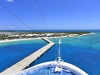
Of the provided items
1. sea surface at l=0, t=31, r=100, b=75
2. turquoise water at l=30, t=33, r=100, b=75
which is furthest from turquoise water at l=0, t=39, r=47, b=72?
turquoise water at l=30, t=33, r=100, b=75

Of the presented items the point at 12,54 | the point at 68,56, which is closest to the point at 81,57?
the point at 68,56

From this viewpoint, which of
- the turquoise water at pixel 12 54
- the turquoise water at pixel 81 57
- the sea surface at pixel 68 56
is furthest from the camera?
the turquoise water at pixel 12 54

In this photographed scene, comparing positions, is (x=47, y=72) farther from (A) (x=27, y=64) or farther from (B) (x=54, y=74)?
(A) (x=27, y=64)

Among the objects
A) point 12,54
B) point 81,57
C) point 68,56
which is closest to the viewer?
point 81,57

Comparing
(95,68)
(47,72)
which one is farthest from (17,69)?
(95,68)

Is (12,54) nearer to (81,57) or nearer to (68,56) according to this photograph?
(68,56)

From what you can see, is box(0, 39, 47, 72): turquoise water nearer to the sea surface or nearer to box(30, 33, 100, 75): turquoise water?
the sea surface

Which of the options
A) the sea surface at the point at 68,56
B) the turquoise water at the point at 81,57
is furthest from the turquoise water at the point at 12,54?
the turquoise water at the point at 81,57

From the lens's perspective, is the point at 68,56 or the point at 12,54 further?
the point at 12,54

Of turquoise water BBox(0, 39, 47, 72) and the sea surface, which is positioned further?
turquoise water BBox(0, 39, 47, 72)

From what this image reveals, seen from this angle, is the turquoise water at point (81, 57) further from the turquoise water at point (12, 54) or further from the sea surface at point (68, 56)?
the turquoise water at point (12, 54)

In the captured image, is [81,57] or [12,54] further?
[12,54]

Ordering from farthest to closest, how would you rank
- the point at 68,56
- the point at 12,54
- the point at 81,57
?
the point at 12,54
the point at 68,56
the point at 81,57
